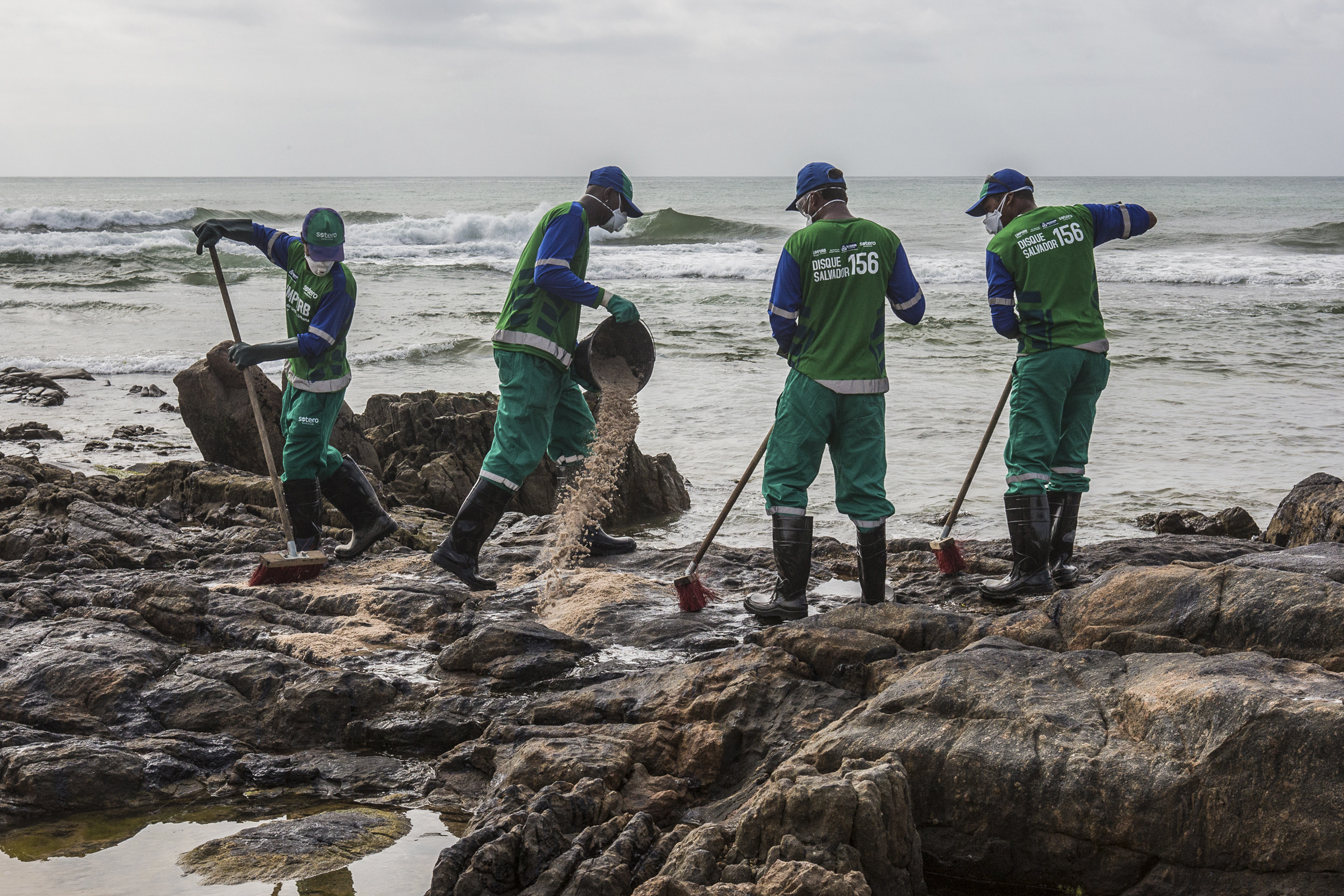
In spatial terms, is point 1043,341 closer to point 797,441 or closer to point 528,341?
point 797,441

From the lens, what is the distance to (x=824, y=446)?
4.89m

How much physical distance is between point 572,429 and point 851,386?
197cm

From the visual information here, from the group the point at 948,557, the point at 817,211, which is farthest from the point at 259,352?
the point at 948,557

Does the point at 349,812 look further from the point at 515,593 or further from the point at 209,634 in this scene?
the point at 515,593

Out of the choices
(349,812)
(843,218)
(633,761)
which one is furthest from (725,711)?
(843,218)

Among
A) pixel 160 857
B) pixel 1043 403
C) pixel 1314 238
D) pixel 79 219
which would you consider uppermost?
pixel 79 219

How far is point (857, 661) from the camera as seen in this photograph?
3.91 metres

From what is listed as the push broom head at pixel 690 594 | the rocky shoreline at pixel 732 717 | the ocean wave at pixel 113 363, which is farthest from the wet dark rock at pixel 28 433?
the push broom head at pixel 690 594

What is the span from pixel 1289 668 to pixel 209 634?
4206 millimetres

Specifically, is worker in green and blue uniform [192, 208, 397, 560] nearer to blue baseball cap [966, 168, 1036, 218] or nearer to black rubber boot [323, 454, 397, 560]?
black rubber boot [323, 454, 397, 560]

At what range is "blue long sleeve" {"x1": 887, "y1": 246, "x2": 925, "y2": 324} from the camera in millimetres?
4926

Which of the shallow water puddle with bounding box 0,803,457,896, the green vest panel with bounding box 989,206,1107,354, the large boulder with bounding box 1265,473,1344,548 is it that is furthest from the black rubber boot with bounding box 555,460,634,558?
→ the large boulder with bounding box 1265,473,1344,548

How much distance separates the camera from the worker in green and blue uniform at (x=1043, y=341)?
17.2 feet

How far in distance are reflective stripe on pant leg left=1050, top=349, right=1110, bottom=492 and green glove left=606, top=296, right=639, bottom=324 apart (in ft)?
7.23
